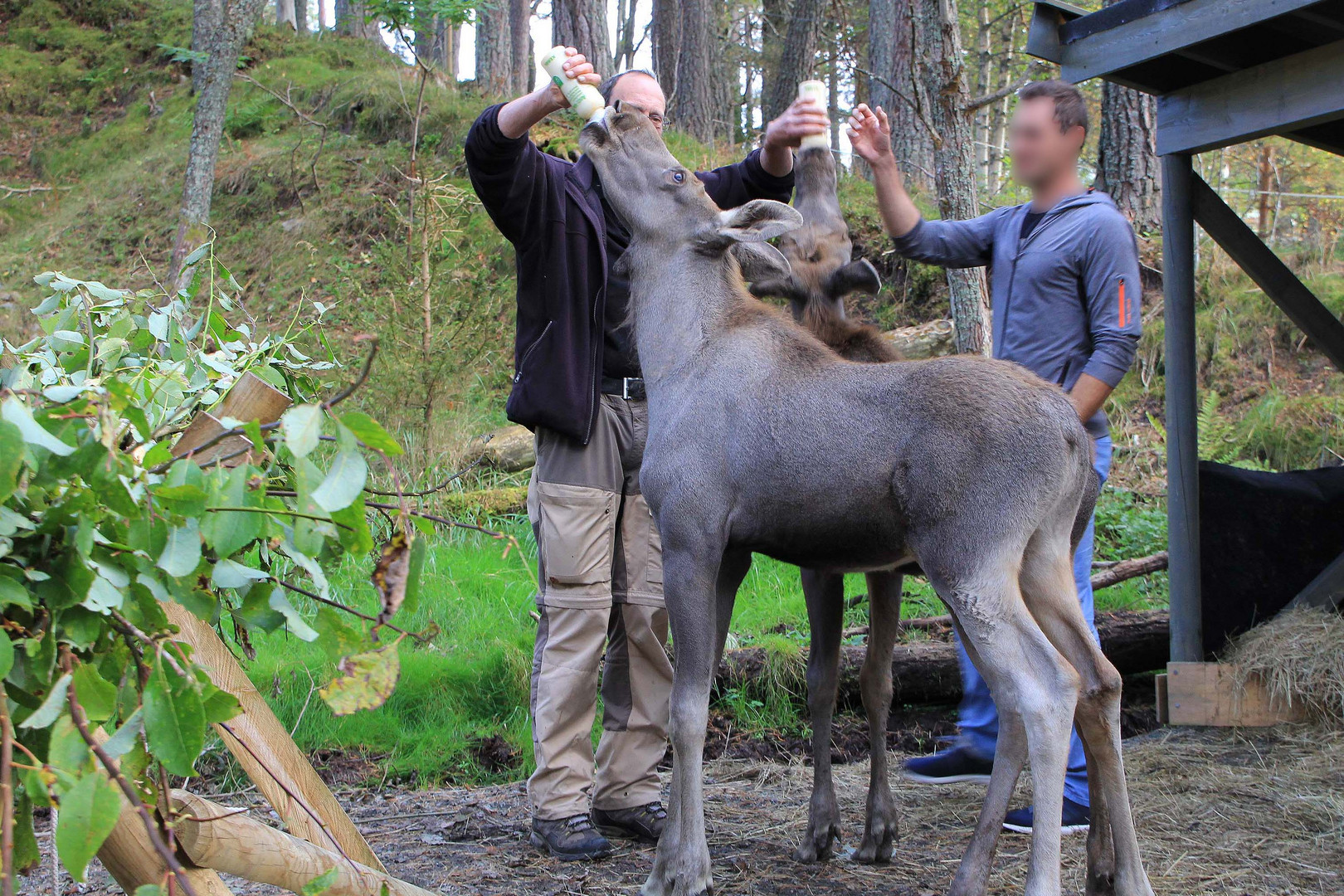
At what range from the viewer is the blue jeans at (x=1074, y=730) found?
464cm

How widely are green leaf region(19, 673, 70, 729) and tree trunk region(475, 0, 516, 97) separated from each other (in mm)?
18087

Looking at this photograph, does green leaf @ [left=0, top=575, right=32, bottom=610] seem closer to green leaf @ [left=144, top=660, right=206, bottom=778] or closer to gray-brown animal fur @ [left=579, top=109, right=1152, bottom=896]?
green leaf @ [left=144, top=660, right=206, bottom=778]

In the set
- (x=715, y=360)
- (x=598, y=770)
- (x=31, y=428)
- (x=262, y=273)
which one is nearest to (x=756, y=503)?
(x=715, y=360)

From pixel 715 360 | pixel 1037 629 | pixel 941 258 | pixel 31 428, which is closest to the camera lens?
pixel 31 428

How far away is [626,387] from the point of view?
487 centimetres

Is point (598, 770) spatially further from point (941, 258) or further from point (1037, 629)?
point (941, 258)

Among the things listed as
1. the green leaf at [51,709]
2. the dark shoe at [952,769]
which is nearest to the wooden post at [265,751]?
the green leaf at [51,709]

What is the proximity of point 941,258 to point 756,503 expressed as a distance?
2049 mm

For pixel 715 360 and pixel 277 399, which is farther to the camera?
pixel 715 360

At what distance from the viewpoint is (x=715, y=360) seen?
4.01 m

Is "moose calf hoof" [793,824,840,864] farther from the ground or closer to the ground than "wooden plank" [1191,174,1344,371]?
closer to the ground

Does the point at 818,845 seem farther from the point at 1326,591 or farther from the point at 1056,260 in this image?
the point at 1326,591

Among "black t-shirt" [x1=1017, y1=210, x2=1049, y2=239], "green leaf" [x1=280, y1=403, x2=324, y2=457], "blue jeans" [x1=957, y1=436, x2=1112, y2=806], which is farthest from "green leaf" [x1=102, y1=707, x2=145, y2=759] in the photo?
"black t-shirt" [x1=1017, y1=210, x2=1049, y2=239]

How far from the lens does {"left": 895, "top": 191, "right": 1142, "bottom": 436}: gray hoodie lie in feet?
14.6
